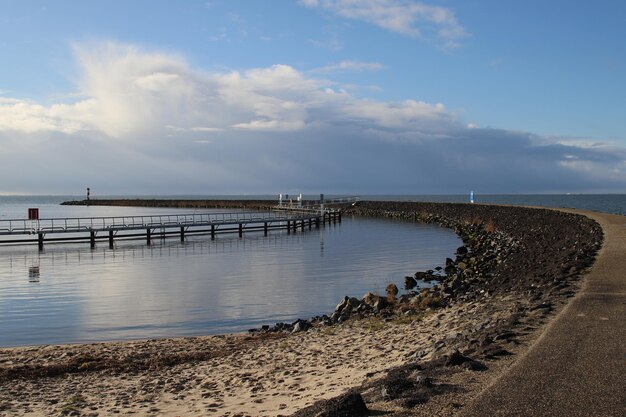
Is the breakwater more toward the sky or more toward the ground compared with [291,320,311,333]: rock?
more toward the sky

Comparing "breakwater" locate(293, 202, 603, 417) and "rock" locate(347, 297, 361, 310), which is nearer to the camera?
"breakwater" locate(293, 202, 603, 417)

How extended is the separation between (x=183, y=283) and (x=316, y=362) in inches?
534

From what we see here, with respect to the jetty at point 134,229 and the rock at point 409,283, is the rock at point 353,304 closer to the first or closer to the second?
the rock at point 409,283

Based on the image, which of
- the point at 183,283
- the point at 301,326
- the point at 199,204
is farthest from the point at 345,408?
the point at 199,204

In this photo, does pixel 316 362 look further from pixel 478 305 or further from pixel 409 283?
pixel 409 283

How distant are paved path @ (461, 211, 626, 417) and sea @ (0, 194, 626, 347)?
852cm

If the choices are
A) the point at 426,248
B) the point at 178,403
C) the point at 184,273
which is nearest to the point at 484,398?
the point at 178,403

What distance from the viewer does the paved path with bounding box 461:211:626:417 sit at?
5527 millimetres

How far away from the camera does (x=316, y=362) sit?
10570 millimetres

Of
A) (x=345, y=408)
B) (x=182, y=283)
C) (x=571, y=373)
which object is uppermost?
(x=571, y=373)

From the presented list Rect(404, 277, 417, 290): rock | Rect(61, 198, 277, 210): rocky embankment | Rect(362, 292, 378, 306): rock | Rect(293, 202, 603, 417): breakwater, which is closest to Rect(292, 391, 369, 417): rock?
Rect(293, 202, 603, 417): breakwater

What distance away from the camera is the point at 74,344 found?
13.4m

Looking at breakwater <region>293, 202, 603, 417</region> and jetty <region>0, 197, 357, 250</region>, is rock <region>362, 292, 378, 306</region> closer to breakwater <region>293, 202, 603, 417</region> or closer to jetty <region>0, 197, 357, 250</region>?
breakwater <region>293, 202, 603, 417</region>

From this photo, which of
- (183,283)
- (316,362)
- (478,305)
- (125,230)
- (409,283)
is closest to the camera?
(316,362)
